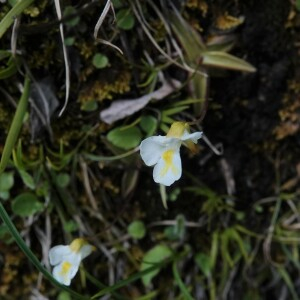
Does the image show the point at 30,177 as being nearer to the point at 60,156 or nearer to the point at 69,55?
the point at 60,156

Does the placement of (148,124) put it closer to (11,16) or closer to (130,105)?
(130,105)

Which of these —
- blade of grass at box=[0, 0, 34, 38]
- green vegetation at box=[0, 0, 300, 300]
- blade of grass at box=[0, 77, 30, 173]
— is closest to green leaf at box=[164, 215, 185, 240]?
green vegetation at box=[0, 0, 300, 300]

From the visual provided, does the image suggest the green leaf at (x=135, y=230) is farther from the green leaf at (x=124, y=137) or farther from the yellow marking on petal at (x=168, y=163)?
the yellow marking on petal at (x=168, y=163)

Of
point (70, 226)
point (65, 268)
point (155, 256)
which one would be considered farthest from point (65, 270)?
point (155, 256)

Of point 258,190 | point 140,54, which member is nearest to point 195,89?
point 140,54

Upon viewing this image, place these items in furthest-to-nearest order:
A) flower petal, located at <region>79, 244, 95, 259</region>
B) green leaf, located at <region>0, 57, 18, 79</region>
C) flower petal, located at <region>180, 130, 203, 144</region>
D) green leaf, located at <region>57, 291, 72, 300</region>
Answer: green leaf, located at <region>57, 291, 72, 300</region> → flower petal, located at <region>79, 244, 95, 259</region> → green leaf, located at <region>0, 57, 18, 79</region> → flower petal, located at <region>180, 130, 203, 144</region>

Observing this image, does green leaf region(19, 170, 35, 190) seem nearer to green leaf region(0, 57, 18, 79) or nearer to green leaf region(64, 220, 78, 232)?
green leaf region(64, 220, 78, 232)
